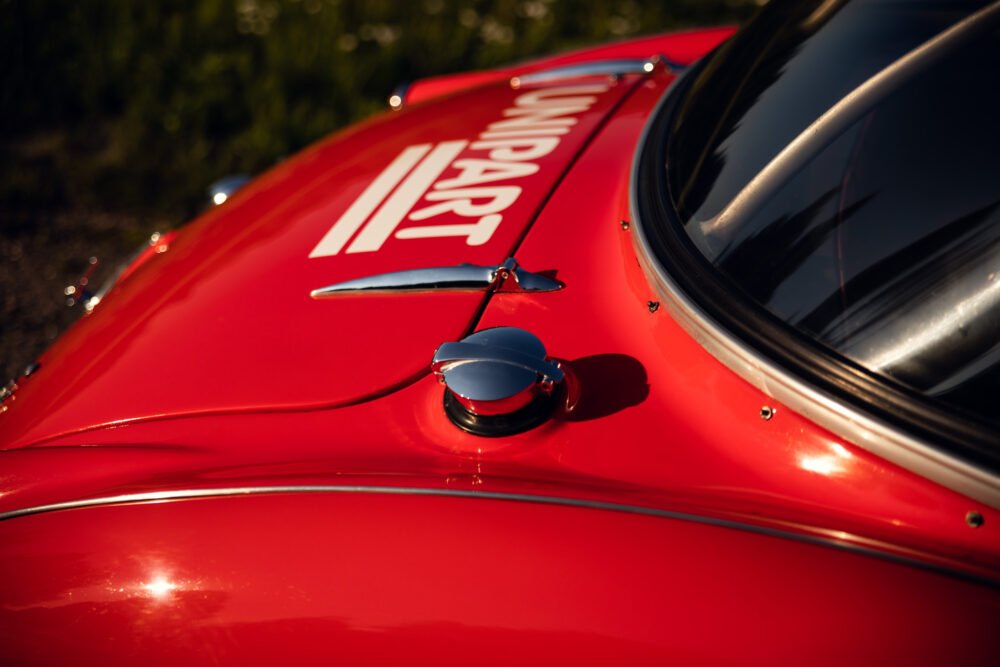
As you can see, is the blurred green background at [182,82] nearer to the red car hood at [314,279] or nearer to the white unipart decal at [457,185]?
the red car hood at [314,279]

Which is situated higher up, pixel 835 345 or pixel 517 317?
pixel 517 317

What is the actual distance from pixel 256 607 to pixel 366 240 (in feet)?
2.53

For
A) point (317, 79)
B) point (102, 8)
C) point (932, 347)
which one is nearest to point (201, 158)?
point (317, 79)

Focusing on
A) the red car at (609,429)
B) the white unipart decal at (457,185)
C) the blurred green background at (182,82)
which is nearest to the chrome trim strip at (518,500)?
the red car at (609,429)

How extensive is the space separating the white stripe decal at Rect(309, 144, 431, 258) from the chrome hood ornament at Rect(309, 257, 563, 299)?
230mm

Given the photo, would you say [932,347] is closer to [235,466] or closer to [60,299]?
[235,466]

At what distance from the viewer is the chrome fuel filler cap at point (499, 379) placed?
52.9 inches

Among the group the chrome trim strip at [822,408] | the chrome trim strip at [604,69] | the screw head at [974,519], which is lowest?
the screw head at [974,519]

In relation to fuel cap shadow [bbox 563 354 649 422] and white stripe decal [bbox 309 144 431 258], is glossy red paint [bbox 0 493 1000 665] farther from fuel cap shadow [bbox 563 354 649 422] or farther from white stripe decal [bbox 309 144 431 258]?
white stripe decal [bbox 309 144 431 258]

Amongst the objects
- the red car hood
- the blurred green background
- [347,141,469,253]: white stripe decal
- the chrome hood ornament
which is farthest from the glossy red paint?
the blurred green background

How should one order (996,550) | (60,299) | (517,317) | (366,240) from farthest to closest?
(60,299) → (366,240) → (517,317) → (996,550)

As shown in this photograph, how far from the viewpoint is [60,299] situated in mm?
3488

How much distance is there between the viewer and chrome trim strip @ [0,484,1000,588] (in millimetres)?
1183

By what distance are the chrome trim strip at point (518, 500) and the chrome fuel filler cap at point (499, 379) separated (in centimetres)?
12
